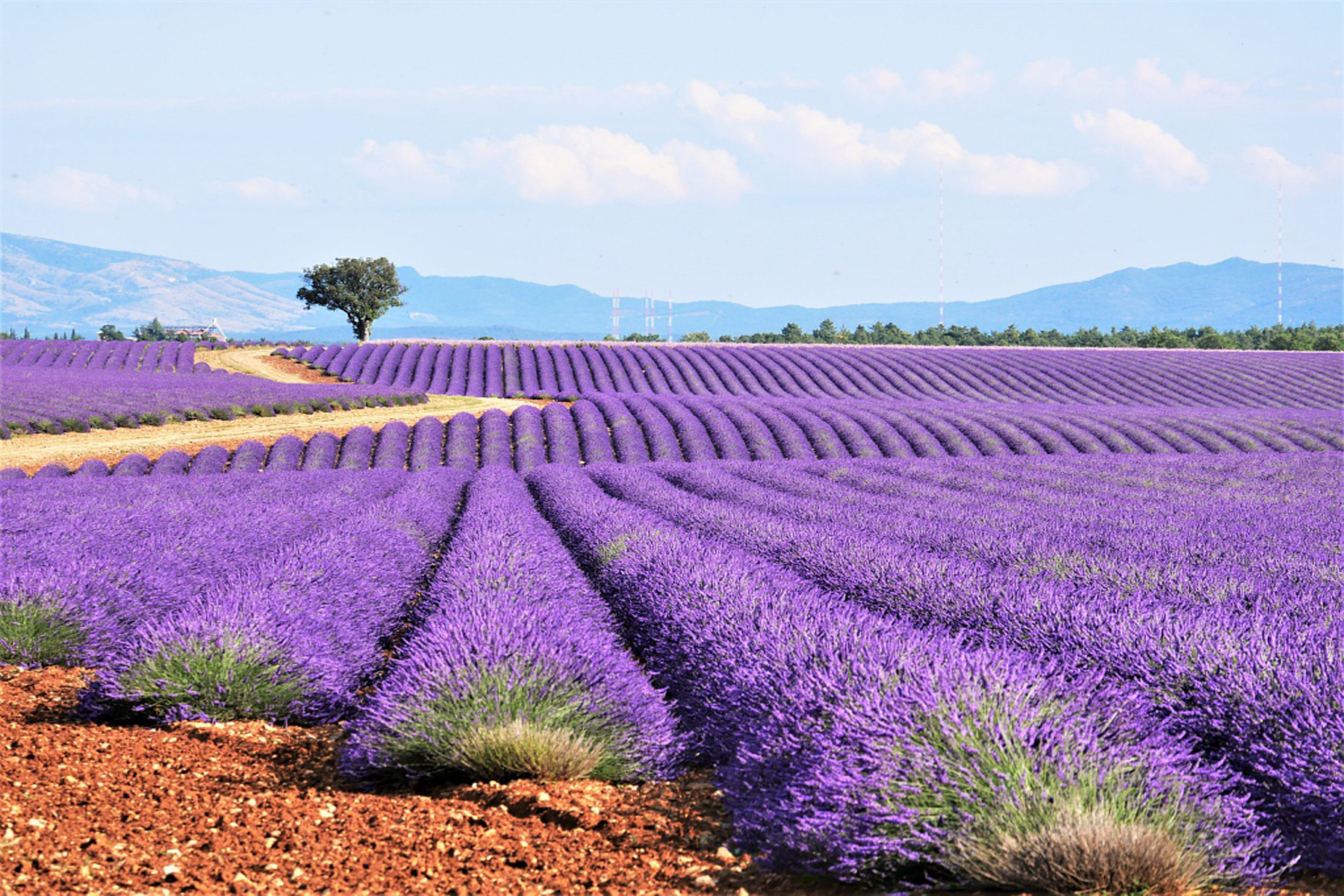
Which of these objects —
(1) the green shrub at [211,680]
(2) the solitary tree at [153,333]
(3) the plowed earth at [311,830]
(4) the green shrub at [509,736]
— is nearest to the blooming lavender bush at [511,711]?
(4) the green shrub at [509,736]

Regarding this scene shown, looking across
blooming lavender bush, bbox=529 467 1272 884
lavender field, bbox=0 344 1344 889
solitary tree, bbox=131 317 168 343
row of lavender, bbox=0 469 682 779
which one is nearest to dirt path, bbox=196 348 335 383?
lavender field, bbox=0 344 1344 889

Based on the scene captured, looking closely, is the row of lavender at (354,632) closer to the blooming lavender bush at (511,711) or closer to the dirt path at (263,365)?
the blooming lavender bush at (511,711)

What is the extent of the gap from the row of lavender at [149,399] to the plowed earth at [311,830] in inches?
948

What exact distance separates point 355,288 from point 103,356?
1395 cm

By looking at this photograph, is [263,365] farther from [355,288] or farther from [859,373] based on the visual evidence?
[859,373]

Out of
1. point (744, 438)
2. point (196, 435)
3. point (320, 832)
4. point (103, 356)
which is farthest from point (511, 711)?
point (103, 356)

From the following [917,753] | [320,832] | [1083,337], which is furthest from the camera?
[1083,337]

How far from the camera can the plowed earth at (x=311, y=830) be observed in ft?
10.1

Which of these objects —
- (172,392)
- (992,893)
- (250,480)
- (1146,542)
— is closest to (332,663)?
(992,893)

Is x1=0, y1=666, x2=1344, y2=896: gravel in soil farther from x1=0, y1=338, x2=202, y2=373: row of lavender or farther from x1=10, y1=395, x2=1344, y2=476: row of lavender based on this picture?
x1=0, y1=338, x2=202, y2=373: row of lavender

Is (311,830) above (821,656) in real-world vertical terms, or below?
below

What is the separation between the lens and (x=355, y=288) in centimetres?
5697

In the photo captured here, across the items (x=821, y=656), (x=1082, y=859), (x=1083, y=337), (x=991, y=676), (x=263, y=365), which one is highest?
(x=1083, y=337)

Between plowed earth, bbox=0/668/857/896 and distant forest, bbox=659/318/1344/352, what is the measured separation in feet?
186
